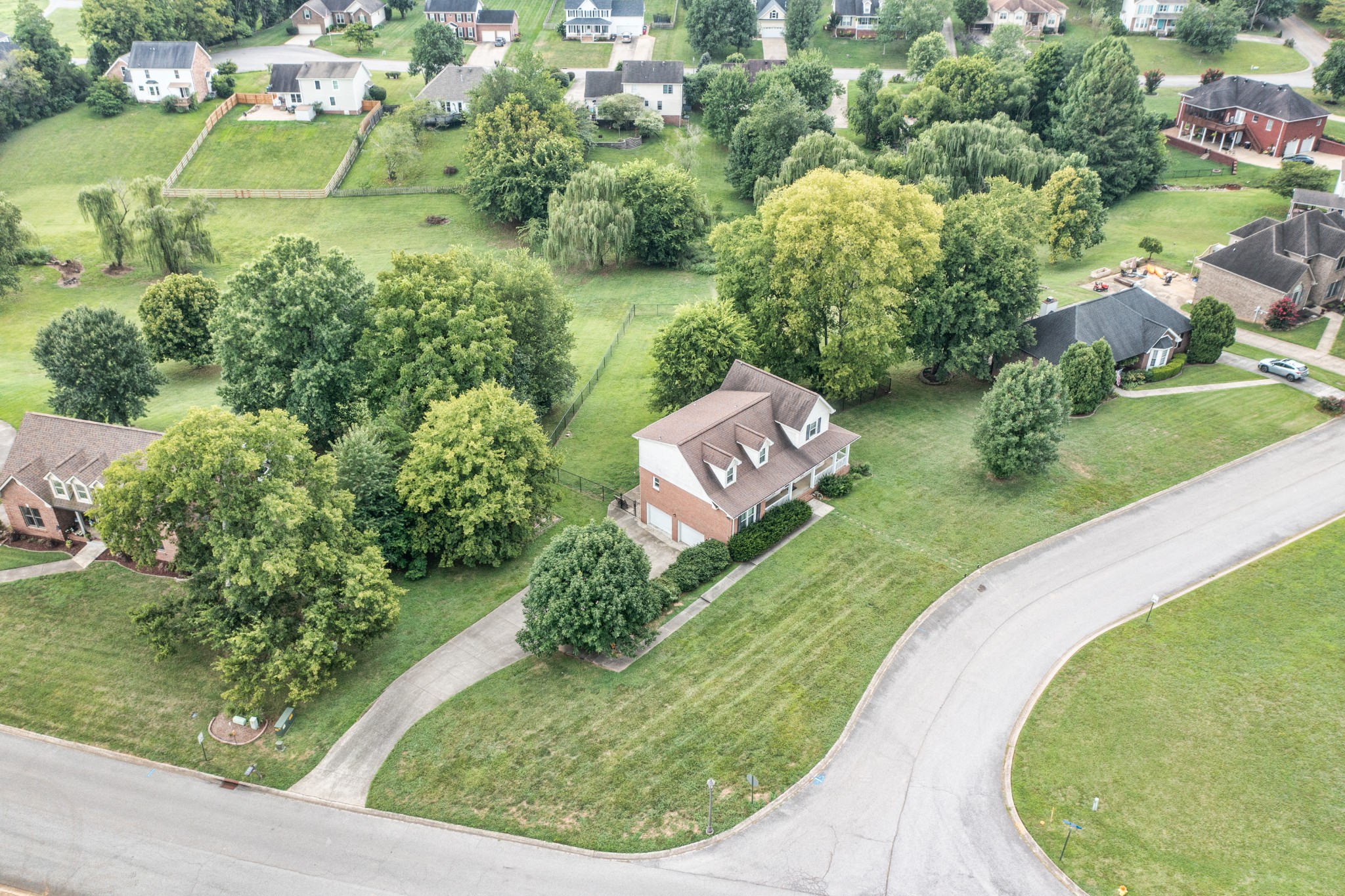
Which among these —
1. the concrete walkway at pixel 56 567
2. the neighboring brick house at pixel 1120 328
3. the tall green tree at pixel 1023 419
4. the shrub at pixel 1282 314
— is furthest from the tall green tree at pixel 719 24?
the concrete walkway at pixel 56 567

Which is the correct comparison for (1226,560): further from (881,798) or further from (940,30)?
(940,30)

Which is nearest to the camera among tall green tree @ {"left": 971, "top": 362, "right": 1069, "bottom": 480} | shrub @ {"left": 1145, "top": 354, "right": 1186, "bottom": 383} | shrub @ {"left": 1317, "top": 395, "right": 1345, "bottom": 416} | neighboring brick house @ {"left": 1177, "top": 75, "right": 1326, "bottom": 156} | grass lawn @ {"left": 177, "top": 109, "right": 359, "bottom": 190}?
tall green tree @ {"left": 971, "top": 362, "right": 1069, "bottom": 480}

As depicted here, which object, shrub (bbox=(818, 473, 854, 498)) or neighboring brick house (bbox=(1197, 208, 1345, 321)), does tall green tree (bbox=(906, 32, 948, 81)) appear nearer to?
neighboring brick house (bbox=(1197, 208, 1345, 321))

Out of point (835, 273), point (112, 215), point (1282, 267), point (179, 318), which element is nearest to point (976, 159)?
point (1282, 267)

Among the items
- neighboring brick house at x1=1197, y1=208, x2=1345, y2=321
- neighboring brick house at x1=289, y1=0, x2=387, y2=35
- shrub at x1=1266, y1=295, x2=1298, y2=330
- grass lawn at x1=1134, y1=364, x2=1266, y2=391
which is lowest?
grass lawn at x1=1134, y1=364, x2=1266, y2=391

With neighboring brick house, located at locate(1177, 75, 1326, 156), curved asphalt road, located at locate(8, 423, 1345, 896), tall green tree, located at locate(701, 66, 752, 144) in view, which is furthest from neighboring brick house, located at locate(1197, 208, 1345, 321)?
tall green tree, located at locate(701, 66, 752, 144)

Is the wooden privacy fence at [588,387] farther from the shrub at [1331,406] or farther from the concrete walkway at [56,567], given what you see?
the shrub at [1331,406]

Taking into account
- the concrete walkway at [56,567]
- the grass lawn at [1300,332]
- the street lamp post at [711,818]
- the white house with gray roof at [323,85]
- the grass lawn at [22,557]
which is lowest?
the street lamp post at [711,818]
